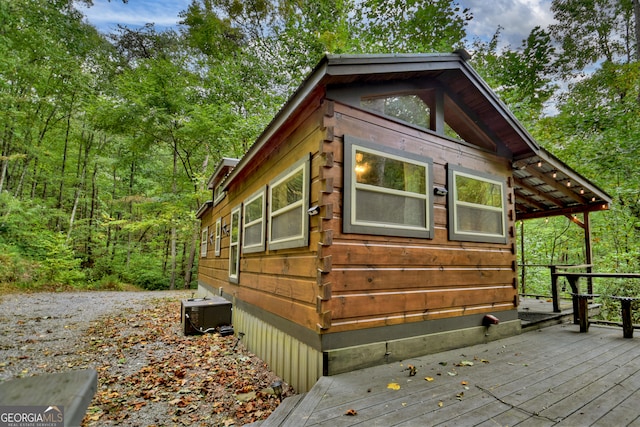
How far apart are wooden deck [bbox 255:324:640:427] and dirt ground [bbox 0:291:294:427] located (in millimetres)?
1090

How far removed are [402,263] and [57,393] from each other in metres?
3.22

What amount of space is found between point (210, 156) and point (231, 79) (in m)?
4.45

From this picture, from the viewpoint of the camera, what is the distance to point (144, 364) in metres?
4.53

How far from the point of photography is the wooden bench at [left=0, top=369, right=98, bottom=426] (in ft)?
2.56

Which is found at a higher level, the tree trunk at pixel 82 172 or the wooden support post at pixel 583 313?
the tree trunk at pixel 82 172

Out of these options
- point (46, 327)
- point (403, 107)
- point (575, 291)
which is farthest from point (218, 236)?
point (575, 291)

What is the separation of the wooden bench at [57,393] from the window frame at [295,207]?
2530mm

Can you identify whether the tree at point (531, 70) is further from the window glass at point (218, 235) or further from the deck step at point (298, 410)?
the deck step at point (298, 410)

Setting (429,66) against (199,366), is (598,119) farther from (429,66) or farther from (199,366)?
(199,366)

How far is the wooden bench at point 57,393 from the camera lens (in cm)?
78

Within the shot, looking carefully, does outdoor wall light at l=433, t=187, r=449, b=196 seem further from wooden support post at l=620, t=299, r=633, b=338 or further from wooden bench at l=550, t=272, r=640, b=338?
wooden support post at l=620, t=299, r=633, b=338

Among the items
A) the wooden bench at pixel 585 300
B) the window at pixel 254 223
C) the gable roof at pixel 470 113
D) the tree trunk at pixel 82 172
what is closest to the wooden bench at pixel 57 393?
the gable roof at pixel 470 113

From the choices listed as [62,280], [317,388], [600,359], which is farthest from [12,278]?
[600,359]

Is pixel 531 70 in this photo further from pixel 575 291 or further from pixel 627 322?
pixel 627 322
